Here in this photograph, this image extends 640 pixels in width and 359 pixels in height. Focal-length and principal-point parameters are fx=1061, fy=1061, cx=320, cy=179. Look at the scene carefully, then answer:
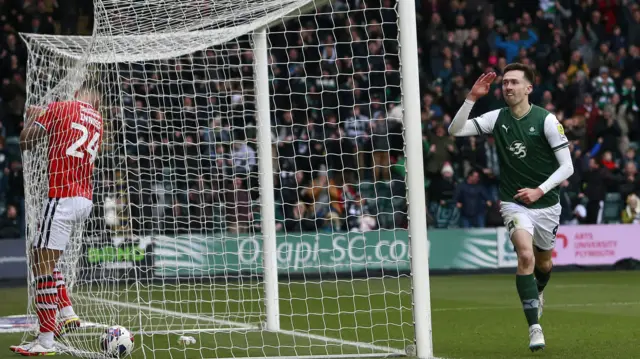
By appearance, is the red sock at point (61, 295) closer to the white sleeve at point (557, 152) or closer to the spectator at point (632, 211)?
the white sleeve at point (557, 152)

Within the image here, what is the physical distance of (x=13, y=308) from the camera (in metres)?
13.0

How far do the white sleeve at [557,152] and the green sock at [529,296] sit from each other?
65 cm

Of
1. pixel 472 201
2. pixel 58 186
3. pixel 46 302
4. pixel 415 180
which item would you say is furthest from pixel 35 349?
pixel 472 201

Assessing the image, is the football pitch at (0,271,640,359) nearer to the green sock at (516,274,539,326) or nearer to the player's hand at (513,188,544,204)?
the green sock at (516,274,539,326)

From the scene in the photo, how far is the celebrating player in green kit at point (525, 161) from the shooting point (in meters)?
7.55

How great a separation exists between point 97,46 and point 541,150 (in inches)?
139

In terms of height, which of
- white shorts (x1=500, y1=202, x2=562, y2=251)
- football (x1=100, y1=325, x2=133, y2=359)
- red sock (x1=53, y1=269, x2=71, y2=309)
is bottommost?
football (x1=100, y1=325, x2=133, y2=359)

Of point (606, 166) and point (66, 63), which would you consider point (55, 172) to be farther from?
point (606, 166)

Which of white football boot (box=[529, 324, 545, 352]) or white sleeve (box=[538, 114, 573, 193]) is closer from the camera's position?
white football boot (box=[529, 324, 545, 352])

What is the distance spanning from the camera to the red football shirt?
324 inches

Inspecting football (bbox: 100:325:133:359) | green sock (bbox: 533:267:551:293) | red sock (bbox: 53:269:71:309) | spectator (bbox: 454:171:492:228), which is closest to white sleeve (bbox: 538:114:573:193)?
green sock (bbox: 533:267:551:293)

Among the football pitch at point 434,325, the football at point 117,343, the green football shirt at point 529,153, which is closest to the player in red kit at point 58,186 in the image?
the football pitch at point 434,325

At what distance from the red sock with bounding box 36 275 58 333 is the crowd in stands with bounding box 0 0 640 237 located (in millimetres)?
7563

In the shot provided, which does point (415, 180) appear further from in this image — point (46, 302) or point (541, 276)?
point (46, 302)
